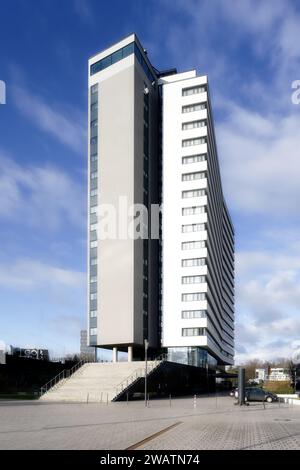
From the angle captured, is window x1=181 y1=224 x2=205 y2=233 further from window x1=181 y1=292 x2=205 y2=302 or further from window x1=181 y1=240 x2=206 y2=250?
window x1=181 y1=292 x2=205 y2=302

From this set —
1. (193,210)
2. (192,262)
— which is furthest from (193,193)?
(192,262)

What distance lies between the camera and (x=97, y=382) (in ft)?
174

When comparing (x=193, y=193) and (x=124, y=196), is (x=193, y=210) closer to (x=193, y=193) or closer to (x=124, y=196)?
(x=193, y=193)

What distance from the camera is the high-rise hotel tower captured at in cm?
7481

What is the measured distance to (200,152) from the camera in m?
81.2

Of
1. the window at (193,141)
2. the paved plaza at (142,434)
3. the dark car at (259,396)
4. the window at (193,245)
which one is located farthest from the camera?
the window at (193,141)

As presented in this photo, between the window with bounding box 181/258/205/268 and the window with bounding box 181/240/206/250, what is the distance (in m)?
1.81

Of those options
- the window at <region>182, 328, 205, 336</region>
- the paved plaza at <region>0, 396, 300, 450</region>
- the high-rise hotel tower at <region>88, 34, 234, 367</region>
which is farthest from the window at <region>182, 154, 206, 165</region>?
the paved plaza at <region>0, 396, 300, 450</region>

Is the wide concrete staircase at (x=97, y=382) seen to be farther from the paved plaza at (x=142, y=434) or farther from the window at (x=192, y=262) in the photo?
the window at (x=192, y=262)

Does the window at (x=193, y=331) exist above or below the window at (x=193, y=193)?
below

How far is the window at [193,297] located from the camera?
78062 millimetres

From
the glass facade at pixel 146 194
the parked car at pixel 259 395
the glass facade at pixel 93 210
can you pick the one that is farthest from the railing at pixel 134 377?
the glass facade at pixel 93 210

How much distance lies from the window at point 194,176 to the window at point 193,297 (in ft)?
58.0

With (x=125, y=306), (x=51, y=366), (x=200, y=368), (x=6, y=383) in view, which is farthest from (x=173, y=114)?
(x=6, y=383)
